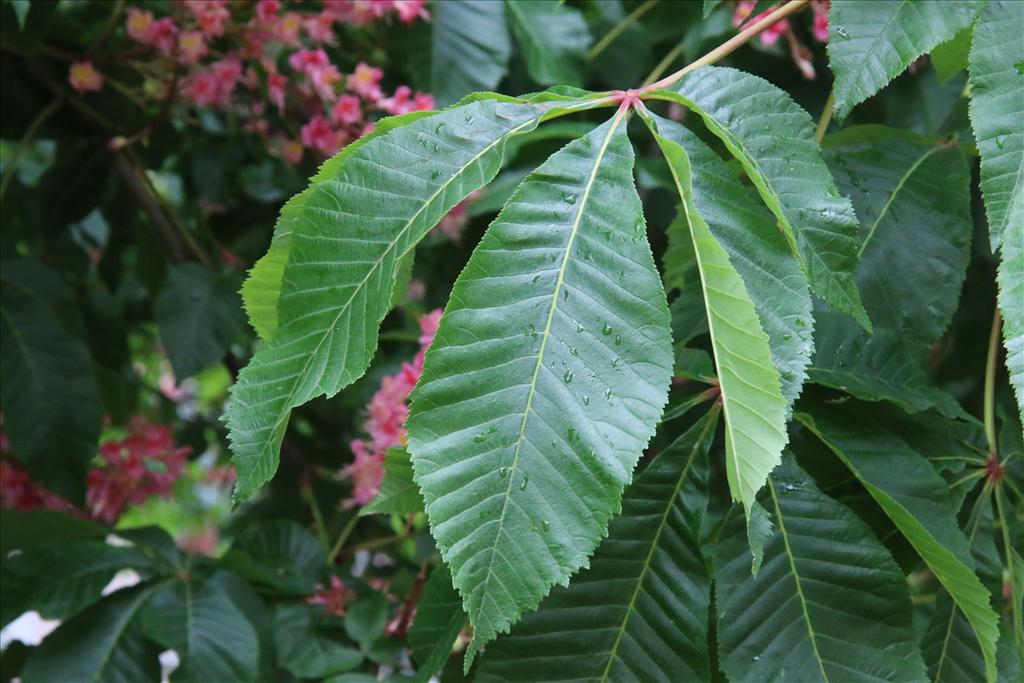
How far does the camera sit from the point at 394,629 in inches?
43.9

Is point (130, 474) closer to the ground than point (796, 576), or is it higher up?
closer to the ground

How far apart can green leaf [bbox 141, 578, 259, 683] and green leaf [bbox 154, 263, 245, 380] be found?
0.32 metres

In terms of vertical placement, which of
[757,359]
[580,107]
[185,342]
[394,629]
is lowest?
[394,629]

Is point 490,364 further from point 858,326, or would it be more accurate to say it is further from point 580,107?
point 858,326

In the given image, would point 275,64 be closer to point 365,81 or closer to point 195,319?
point 365,81

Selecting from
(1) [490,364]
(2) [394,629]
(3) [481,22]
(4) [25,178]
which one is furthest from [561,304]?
(4) [25,178]

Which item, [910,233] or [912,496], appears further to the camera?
[910,233]

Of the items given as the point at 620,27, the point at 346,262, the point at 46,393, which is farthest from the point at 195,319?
the point at 346,262

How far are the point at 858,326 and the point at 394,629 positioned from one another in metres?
0.60

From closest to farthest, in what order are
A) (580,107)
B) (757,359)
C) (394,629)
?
(757,359) < (580,107) < (394,629)

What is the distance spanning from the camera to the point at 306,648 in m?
1.11

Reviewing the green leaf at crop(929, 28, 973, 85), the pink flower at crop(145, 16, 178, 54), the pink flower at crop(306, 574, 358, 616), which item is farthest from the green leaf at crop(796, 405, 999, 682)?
the pink flower at crop(145, 16, 178, 54)

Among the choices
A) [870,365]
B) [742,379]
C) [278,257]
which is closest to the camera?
[742,379]

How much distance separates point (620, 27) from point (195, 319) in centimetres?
68
